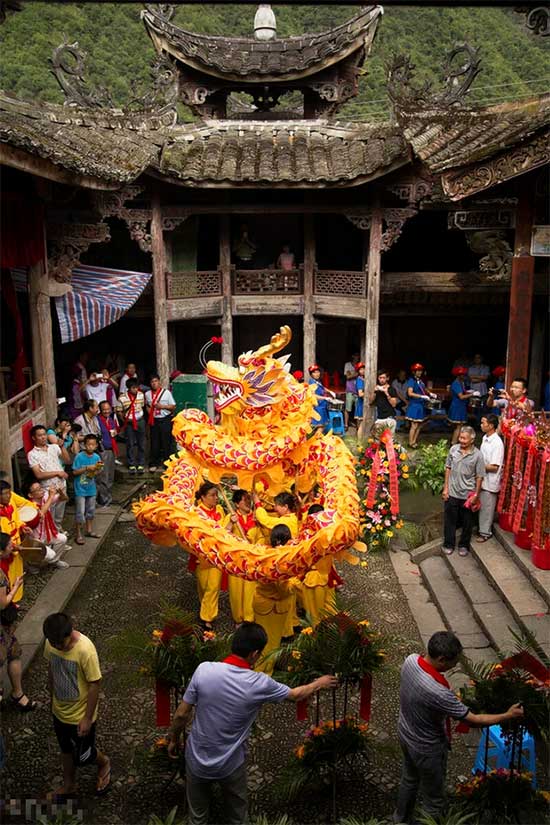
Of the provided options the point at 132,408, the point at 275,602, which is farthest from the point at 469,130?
the point at 275,602

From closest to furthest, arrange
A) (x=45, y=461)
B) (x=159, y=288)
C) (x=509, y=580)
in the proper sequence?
(x=509, y=580), (x=45, y=461), (x=159, y=288)

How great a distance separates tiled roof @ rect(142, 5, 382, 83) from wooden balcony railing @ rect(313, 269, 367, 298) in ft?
13.8

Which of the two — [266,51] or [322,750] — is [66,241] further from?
[322,750]

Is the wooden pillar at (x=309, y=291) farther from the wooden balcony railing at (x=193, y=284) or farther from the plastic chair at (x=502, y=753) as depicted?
the plastic chair at (x=502, y=753)

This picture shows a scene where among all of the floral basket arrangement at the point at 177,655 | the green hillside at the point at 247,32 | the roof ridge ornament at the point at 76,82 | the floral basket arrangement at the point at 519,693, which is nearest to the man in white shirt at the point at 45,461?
the floral basket arrangement at the point at 177,655

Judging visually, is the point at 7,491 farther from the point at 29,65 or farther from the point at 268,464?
the point at 29,65

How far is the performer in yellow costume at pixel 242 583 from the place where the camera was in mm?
7328

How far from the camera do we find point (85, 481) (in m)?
9.80

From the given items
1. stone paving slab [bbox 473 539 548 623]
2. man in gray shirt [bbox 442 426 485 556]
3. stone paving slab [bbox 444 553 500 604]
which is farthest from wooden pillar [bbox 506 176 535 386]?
stone paving slab [bbox 444 553 500 604]

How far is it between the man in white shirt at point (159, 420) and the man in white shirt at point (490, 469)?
5422 millimetres

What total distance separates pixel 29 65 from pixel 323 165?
12461 mm

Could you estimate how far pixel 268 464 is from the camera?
7.40 meters

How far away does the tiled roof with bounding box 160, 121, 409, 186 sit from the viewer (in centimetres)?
1294

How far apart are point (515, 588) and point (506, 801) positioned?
3525 mm
